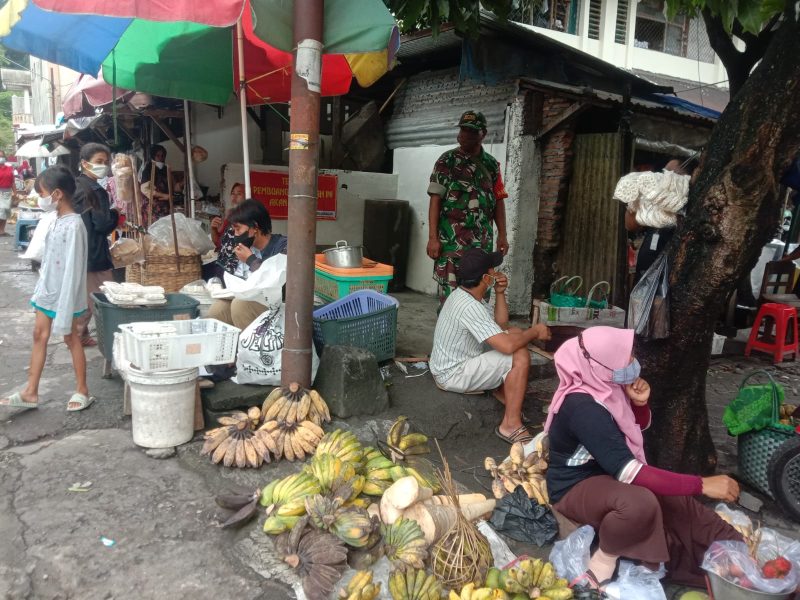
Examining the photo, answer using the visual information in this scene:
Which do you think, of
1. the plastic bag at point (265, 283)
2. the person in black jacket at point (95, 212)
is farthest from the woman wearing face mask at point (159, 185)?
the plastic bag at point (265, 283)

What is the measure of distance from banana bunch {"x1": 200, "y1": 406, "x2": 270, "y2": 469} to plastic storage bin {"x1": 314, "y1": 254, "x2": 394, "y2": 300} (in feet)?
6.23

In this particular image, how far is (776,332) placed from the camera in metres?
7.06

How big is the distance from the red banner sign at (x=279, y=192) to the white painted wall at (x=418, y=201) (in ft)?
3.69

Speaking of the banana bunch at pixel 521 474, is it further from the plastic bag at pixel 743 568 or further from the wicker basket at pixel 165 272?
the wicker basket at pixel 165 272

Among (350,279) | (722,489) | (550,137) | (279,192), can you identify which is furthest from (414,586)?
(279,192)

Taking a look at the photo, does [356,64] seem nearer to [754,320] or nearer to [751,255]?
[751,255]

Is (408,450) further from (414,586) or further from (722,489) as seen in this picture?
(722,489)

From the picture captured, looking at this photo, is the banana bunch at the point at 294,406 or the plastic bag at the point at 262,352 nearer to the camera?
the banana bunch at the point at 294,406

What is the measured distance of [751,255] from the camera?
349 cm

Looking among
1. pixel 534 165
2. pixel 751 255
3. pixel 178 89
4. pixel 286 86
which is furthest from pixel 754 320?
pixel 178 89

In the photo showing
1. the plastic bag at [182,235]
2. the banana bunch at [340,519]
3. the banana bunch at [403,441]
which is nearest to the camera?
the banana bunch at [340,519]

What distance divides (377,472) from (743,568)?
74.9 inches

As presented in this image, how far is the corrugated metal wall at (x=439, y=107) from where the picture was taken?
764 centimetres

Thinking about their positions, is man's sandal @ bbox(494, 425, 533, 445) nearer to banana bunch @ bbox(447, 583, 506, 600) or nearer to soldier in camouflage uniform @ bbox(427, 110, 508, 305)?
soldier in camouflage uniform @ bbox(427, 110, 508, 305)
